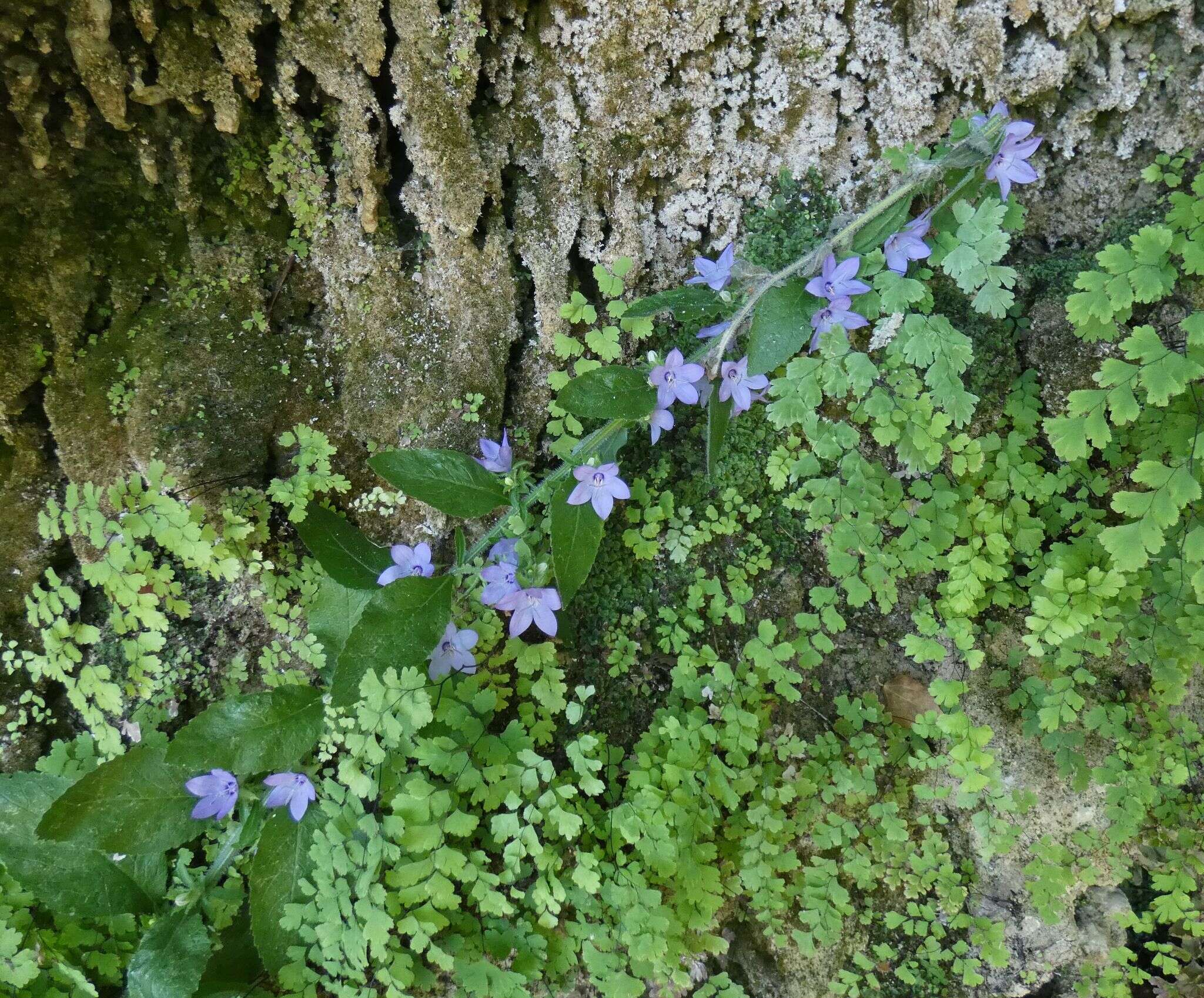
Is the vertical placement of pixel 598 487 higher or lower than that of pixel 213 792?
higher

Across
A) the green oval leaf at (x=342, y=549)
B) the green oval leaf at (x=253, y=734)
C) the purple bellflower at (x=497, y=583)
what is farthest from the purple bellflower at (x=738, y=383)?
the green oval leaf at (x=253, y=734)

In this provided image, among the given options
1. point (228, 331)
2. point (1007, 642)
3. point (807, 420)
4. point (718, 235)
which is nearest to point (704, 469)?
point (807, 420)

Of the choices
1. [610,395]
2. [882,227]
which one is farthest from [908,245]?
[610,395]

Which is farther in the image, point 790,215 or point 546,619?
point 790,215

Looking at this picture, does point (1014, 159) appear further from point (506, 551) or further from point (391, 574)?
point (391, 574)

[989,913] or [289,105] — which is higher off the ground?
[289,105]

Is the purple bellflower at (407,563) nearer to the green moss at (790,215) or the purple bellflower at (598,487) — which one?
the purple bellflower at (598,487)

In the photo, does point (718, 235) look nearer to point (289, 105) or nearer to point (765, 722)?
point (289, 105)
